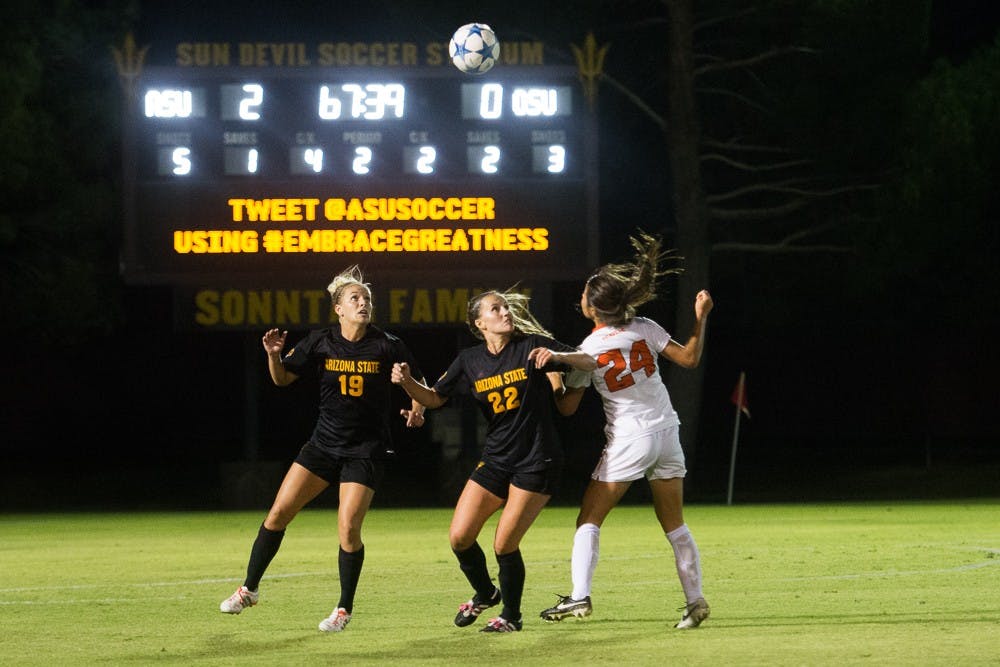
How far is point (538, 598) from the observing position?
10984 millimetres

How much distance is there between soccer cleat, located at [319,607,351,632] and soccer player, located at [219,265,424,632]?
18 cm

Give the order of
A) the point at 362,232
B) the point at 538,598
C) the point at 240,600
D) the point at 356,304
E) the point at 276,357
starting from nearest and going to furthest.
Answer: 1. the point at 356,304
2. the point at 276,357
3. the point at 240,600
4. the point at 538,598
5. the point at 362,232

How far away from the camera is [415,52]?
2144 cm

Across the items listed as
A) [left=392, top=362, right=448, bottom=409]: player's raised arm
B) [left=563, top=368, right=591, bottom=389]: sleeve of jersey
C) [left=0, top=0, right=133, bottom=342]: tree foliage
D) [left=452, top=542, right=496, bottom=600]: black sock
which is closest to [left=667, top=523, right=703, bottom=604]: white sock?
[left=563, top=368, right=591, bottom=389]: sleeve of jersey

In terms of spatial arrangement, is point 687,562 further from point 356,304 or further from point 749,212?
point 749,212

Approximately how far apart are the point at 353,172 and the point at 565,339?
13.2 metres

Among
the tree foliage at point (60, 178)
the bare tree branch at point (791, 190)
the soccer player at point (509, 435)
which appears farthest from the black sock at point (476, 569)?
the tree foliage at point (60, 178)

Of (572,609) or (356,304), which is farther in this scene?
(356,304)

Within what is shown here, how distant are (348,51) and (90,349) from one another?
14.6m

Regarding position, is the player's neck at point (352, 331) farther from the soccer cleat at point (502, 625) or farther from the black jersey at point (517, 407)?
the soccer cleat at point (502, 625)

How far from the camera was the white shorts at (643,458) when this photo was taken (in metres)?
9.02

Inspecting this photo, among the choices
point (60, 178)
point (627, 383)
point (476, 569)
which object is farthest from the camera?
point (60, 178)

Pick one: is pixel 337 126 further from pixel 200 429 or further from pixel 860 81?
pixel 200 429

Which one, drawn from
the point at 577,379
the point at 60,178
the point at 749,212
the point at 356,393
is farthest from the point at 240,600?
the point at 749,212
